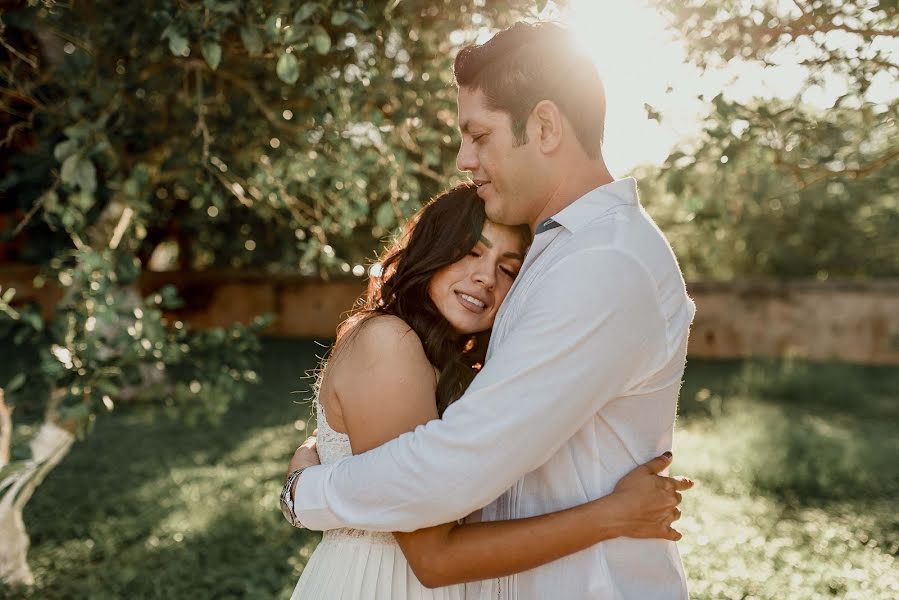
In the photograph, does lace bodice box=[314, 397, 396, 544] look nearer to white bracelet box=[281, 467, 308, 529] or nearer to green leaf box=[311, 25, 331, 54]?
white bracelet box=[281, 467, 308, 529]

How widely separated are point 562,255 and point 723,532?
15.4ft

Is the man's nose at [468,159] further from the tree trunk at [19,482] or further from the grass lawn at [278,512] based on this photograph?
the grass lawn at [278,512]

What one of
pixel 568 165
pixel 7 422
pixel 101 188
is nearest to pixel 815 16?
pixel 568 165

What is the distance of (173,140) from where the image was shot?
15.8 feet

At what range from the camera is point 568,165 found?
193 centimetres

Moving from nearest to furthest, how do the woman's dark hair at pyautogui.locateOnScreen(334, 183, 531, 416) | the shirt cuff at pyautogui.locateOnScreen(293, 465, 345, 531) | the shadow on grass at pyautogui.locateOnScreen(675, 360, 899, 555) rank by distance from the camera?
the shirt cuff at pyautogui.locateOnScreen(293, 465, 345, 531)
the woman's dark hair at pyautogui.locateOnScreen(334, 183, 531, 416)
the shadow on grass at pyautogui.locateOnScreen(675, 360, 899, 555)

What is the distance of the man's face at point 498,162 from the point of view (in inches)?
75.6

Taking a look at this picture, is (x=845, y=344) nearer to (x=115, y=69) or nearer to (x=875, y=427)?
(x=875, y=427)

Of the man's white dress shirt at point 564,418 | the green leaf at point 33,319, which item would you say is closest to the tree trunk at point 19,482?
the green leaf at point 33,319

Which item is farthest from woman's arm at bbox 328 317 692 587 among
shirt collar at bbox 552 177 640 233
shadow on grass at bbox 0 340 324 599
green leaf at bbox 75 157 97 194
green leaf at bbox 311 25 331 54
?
shadow on grass at bbox 0 340 324 599

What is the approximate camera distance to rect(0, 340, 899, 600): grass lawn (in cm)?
476

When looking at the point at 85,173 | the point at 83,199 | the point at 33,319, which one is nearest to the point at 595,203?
the point at 85,173

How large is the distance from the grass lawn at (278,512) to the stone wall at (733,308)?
2.85 m

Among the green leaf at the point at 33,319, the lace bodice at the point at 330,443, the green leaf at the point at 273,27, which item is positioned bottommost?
the green leaf at the point at 33,319
